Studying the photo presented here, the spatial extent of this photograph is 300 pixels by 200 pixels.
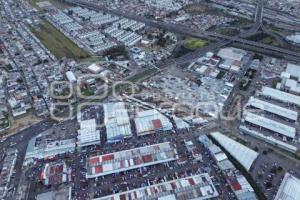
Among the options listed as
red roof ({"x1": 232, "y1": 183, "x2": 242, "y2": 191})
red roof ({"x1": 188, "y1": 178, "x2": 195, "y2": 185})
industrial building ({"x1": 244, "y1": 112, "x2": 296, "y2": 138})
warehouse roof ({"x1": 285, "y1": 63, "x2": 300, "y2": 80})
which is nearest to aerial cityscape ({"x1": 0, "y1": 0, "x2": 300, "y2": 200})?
red roof ({"x1": 188, "y1": 178, "x2": 195, "y2": 185})

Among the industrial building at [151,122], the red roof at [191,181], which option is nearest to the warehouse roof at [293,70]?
Result: the industrial building at [151,122]

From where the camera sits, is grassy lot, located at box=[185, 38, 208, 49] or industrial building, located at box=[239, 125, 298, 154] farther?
grassy lot, located at box=[185, 38, 208, 49]

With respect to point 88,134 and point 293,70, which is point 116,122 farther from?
point 293,70

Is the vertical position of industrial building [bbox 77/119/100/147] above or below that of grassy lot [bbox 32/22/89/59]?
below

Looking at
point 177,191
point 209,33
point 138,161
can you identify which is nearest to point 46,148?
point 138,161

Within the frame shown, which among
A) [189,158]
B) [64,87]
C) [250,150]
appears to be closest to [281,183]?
[250,150]

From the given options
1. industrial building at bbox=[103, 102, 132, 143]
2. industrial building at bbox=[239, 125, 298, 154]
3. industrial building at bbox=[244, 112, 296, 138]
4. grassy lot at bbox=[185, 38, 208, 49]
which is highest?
grassy lot at bbox=[185, 38, 208, 49]

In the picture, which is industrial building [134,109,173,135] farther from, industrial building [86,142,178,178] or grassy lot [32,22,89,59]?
grassy lot [32,22,89,59]

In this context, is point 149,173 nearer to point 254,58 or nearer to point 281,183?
point 281,183
